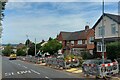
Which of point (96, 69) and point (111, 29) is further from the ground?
point (111, 29)

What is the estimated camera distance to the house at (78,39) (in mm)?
71938

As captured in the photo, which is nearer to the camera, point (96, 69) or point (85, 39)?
point (96, 69)

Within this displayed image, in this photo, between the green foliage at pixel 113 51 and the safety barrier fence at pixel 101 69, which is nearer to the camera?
the safety barrier fence at pixel 101 69

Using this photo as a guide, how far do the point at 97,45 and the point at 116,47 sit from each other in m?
17.1

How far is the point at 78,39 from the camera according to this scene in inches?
3041

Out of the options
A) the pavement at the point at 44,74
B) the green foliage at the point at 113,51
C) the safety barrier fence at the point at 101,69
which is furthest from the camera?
the green foliage at the point at 113,51

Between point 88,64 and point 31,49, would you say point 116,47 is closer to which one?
point 88,64

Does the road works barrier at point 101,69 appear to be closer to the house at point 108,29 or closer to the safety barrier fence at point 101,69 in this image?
the safety barrier fence at point 101,69

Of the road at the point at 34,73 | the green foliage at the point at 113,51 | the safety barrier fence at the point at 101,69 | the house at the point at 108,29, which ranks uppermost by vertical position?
the house at the point at 108,29

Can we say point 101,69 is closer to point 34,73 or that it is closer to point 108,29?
point 34,73

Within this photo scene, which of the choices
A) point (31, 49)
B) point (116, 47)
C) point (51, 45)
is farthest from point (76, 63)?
A: point (31, 49)

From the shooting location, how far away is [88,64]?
23.5 meters

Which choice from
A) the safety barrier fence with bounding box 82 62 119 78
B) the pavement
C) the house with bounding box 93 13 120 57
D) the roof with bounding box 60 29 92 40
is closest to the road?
the pavement

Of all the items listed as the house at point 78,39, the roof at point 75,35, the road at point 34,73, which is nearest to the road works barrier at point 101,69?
the road at point 34,73
